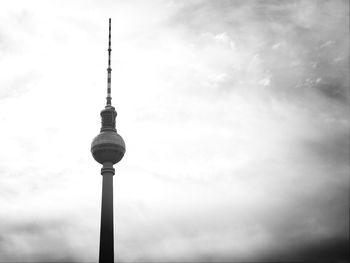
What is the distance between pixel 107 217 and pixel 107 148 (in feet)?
39.7

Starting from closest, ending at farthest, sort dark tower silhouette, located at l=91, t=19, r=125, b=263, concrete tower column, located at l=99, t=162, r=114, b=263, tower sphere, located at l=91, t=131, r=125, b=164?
concrete tower column, located at l=99, t=162, r=114, b=263, dark tower silhouette, located at l=91, t=19, r=125, b=263, tower sphere, located at l=91, t=131, r=125, b=164

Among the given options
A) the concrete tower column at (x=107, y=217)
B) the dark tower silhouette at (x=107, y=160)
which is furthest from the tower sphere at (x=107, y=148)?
the concrete tower column at (x=107, y=217)

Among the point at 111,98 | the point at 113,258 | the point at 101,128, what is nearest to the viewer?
the point at 113,258

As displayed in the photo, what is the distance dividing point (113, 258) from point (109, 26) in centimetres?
4925

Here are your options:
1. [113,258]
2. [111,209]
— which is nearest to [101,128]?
[111,209]

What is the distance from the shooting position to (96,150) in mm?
98250

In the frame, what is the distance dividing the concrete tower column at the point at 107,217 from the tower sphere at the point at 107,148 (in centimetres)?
133

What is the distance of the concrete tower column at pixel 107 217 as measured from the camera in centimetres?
9319

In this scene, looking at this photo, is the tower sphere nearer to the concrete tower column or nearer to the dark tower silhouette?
the dark tower silhouette

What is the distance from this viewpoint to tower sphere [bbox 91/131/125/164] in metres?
97.7

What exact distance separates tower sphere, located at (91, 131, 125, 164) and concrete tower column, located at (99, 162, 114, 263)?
133cm

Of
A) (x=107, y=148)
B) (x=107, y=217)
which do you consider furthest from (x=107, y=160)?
(x=107, y=217)

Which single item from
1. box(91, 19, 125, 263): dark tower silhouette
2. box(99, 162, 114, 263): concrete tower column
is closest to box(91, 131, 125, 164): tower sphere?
box(91, 19, 125, 263): dark tower silhouette

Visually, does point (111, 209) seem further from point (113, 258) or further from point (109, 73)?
point (109, 73)
